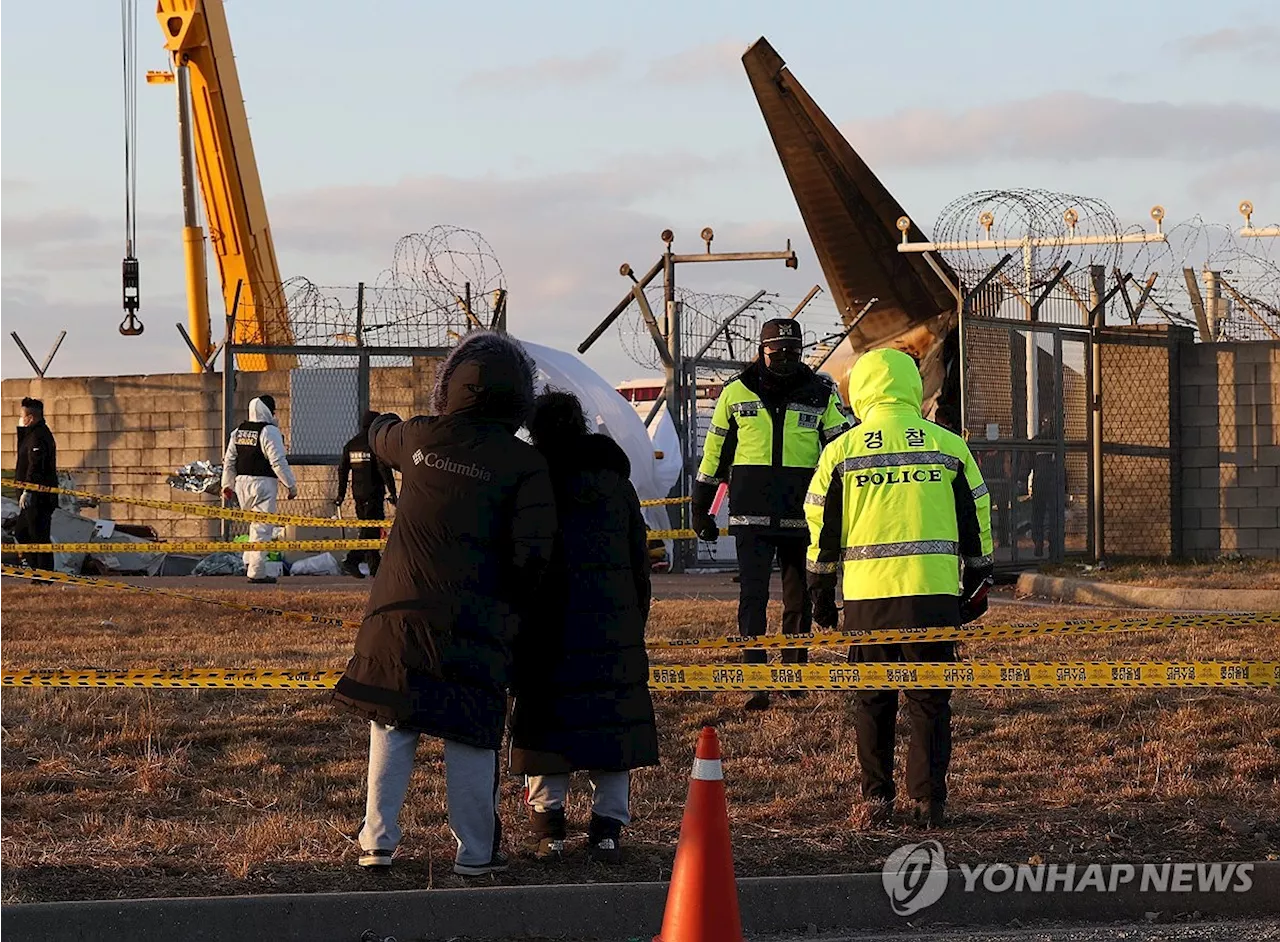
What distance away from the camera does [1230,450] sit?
18.2 meters

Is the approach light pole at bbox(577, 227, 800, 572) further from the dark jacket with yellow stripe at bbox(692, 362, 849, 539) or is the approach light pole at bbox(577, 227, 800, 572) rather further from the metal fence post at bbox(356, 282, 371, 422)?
the dark jacket with yellow stripe at bbox(692, 362, 849, 539)

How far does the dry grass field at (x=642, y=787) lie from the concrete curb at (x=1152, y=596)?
3819mm

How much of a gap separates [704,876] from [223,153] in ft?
72.3

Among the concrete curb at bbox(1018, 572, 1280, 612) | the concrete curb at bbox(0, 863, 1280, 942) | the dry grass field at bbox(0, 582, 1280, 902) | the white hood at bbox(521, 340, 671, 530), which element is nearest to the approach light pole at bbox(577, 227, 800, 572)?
the white hood at bbox(521, 340, 671, 530)

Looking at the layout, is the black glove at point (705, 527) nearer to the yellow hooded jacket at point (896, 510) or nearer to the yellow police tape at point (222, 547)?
the yellow hooded jacket at point (896, 510)

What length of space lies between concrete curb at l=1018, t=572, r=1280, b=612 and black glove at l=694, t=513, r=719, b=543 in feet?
20.3

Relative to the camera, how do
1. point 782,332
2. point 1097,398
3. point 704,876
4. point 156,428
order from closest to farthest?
point 704,876 < point 782,332 < point 1097,398 < point 156,428

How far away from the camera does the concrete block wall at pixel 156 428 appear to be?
2133cm

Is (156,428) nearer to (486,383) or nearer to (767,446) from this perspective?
(767,446)

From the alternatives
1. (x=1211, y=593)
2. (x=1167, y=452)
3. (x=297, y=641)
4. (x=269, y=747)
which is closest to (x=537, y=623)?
(x=269, y=747)

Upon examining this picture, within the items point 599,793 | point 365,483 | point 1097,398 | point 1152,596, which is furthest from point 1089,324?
point 599,793

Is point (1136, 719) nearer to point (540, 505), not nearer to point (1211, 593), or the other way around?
point (540, 505)

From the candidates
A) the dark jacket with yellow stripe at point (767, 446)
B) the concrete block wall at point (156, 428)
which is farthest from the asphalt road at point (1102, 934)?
the concrete block wall at point (156, 428)

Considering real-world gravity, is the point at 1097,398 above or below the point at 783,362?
above
